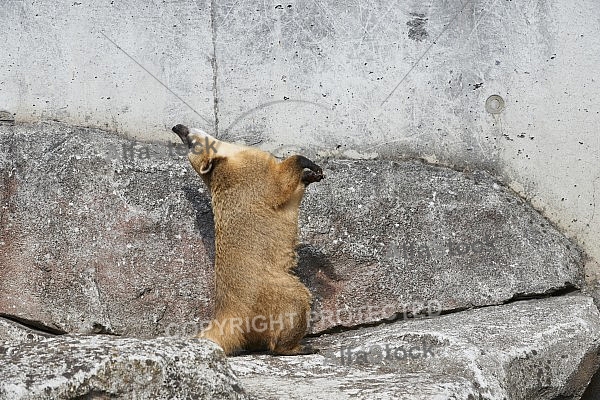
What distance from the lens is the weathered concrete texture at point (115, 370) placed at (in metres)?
3.89

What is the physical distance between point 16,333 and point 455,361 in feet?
10.6

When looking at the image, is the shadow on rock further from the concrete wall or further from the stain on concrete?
the stain on concrete

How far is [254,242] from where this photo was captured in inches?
254

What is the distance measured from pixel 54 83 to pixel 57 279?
161 centimetres

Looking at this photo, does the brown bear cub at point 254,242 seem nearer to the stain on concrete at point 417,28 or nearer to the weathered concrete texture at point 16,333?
the weathered concrete texture at point 16,333

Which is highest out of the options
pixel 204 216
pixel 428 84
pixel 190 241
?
pixel 428 84

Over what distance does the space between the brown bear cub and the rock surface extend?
18.6 inches

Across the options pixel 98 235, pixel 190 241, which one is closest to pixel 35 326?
pixel 98 235

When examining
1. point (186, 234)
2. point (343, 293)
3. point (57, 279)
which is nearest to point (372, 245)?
point (343, 293)

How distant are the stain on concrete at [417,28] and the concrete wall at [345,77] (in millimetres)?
12

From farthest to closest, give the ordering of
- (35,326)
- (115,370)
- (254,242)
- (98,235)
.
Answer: (98,235), (35,326), (254,242), (115,370)

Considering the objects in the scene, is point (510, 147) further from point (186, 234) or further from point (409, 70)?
point (186, 234)

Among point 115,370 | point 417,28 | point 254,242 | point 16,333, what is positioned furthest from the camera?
point 417,28

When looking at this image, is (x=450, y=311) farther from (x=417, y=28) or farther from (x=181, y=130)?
(x=181, y=130)
